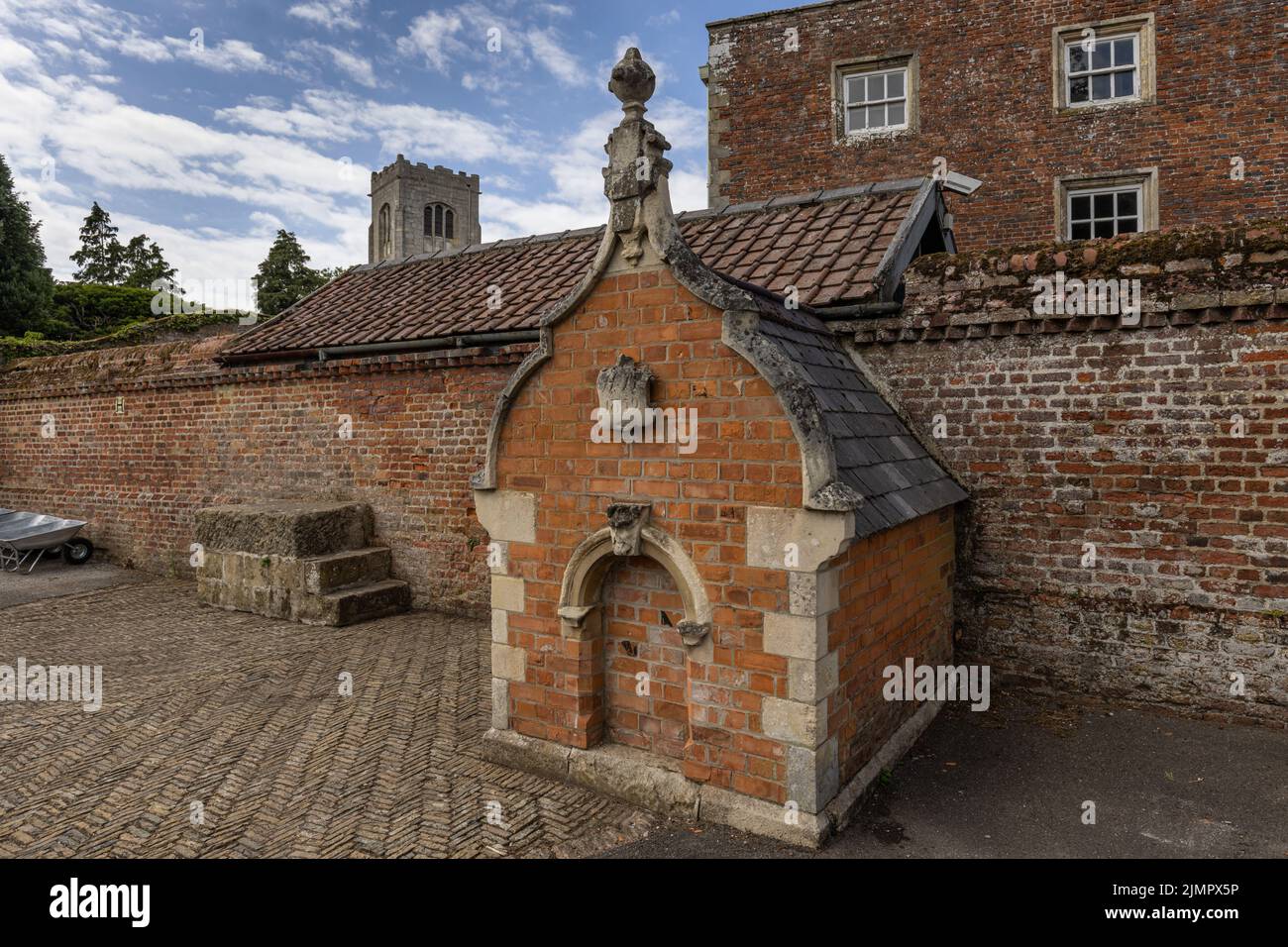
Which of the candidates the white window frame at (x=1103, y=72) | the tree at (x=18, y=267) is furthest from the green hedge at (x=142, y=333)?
the white window frame at (x=1103, y=72)

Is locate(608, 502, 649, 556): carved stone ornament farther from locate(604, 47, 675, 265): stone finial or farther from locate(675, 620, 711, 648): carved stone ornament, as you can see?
locate(604, 47, 675, 265): stone finial

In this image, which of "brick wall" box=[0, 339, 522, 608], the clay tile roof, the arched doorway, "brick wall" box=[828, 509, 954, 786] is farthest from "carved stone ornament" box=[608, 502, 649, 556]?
"brick wall" box=[0, 339, 522, 608]

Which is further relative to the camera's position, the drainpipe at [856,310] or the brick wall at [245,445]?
the brick wall at [245,445]

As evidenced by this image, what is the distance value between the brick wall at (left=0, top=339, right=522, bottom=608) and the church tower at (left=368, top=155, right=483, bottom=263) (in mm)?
39355

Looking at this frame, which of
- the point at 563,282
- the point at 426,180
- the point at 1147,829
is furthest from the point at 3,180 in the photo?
the point at 1147,829

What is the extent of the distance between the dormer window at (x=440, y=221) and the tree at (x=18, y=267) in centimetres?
2502

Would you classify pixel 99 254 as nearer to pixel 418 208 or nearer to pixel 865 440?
pixel 418 208

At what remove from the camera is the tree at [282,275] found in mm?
41344

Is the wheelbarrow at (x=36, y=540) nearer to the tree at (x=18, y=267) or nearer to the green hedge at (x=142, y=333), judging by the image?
the green hedge at (x=142, y=333)

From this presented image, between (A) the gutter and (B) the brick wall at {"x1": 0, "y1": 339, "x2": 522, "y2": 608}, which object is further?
(B) the brick wall at {"x1": 0, "y1": 339, "x2": 522, "y2": 608}

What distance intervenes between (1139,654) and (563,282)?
26.0 feet

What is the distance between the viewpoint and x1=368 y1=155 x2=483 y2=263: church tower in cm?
5250

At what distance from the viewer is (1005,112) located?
14820 mm

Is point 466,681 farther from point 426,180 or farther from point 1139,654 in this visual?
point 426,180
